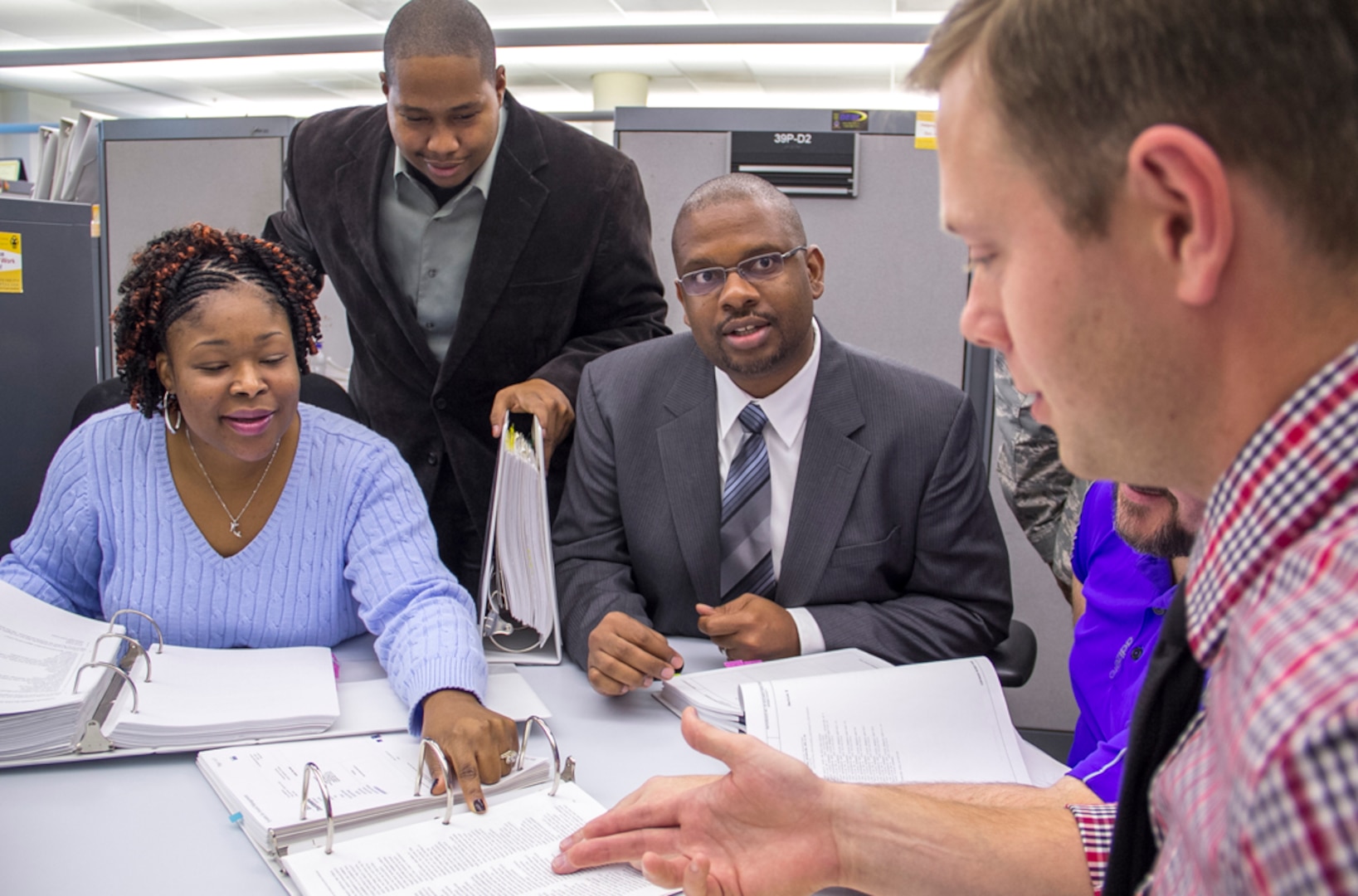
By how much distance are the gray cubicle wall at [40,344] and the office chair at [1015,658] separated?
1.84 meters

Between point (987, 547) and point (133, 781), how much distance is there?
117cm

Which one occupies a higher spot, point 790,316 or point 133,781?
point 790,316

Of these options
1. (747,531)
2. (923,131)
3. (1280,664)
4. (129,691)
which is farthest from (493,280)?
(1280,664)

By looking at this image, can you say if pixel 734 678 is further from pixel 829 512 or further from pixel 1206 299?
pixel 1206 299

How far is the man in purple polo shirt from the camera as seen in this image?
3.36ft

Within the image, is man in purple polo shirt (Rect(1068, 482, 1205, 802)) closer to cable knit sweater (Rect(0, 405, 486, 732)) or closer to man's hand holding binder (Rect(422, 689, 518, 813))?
man's hand holding binder (Rect(422, 689, 518, 813))

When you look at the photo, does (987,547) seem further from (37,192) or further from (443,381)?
(37,192)

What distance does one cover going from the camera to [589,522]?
1.65 meters

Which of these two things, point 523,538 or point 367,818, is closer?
point 367,818

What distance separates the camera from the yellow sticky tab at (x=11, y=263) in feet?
6.61

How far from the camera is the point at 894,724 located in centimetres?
112

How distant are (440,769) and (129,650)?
19.7 inches

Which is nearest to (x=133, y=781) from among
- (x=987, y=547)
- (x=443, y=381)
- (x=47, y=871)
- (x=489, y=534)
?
(x=47, y=871)

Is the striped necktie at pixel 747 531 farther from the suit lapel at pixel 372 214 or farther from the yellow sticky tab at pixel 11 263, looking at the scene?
the yellow sticky tab at pixel 11 263
